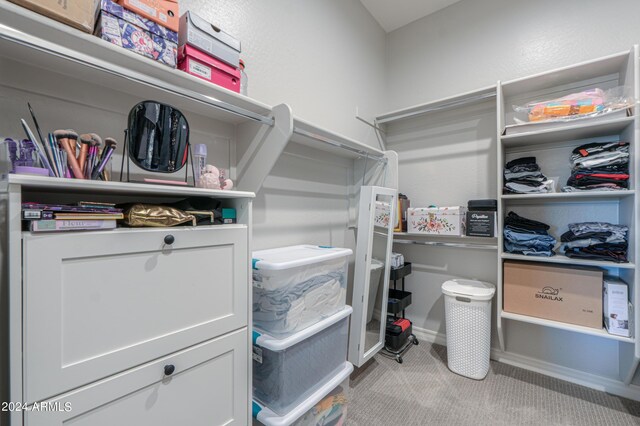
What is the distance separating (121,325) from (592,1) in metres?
3.30

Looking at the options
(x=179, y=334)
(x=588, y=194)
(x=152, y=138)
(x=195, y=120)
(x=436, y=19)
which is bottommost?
(x=179, y=334)

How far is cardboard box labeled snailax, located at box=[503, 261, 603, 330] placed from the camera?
66.7 inches

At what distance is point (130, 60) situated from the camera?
2.95 ft

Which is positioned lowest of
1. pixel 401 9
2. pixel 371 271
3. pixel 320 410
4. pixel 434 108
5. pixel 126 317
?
pixel 320 410

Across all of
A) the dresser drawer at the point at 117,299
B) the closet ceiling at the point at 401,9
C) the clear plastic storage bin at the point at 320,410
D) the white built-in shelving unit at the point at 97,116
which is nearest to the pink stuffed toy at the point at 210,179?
the white built-in shelving unit at the point at 97,116

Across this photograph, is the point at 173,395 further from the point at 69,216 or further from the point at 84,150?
the point at 84,150

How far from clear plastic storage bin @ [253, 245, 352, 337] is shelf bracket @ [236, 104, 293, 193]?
42 centimetres

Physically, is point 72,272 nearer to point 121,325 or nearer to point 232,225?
point 121,325

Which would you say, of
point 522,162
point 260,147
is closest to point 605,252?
point 522,162

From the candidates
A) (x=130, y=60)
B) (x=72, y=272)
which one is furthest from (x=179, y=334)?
(x=130, y=60)

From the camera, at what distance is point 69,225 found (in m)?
0.71

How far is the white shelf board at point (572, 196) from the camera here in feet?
5.31

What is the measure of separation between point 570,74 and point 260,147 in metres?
2.17

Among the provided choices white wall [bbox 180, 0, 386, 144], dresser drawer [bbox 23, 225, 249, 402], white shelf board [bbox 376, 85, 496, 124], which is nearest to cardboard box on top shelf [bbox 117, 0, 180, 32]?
white wall [bbox 180, 0, 386, 144]
